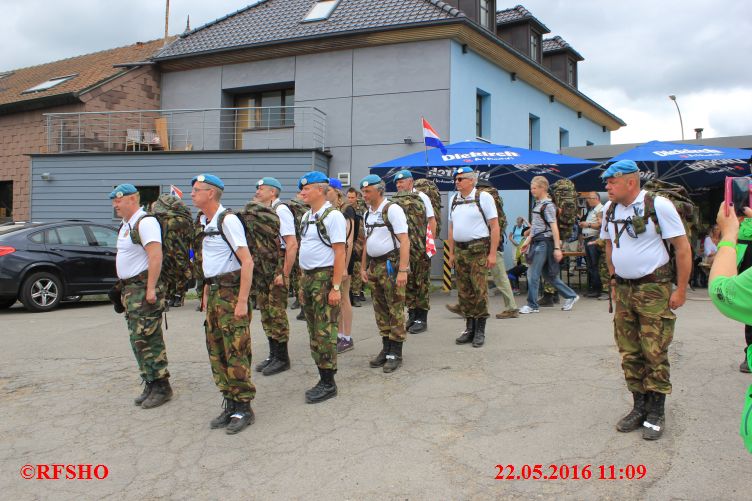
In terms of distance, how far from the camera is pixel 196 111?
54.4 ft

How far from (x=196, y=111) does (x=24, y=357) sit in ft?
36.8

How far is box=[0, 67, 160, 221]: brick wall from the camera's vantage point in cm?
1714

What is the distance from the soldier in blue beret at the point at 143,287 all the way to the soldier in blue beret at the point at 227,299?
58 centimetres

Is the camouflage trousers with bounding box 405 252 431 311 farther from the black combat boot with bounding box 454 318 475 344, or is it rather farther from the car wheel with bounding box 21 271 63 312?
the car wheel with bounding box 21 271 63 312

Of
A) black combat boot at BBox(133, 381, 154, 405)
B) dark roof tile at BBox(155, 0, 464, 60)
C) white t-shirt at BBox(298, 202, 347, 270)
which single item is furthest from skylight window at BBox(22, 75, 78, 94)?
white t-shirt at BBox(298, 202, 347, 270)

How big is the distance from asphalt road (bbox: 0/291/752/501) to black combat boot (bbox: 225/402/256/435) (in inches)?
2.9

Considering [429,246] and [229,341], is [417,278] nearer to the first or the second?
[429,246]

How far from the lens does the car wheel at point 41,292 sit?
9.77 metres

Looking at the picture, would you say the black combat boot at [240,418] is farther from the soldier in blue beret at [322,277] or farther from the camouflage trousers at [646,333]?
the camouflage trousers at [646,333]

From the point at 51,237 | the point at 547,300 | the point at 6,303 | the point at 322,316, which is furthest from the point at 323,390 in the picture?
the point at 6,303

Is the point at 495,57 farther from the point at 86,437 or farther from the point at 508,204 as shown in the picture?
the point at 86,437

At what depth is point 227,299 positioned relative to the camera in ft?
14.1

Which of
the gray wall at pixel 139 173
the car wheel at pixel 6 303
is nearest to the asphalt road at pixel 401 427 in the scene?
the car wheel at pixel 6 303

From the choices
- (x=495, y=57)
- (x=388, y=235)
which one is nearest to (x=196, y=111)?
(x=495, y=57)
